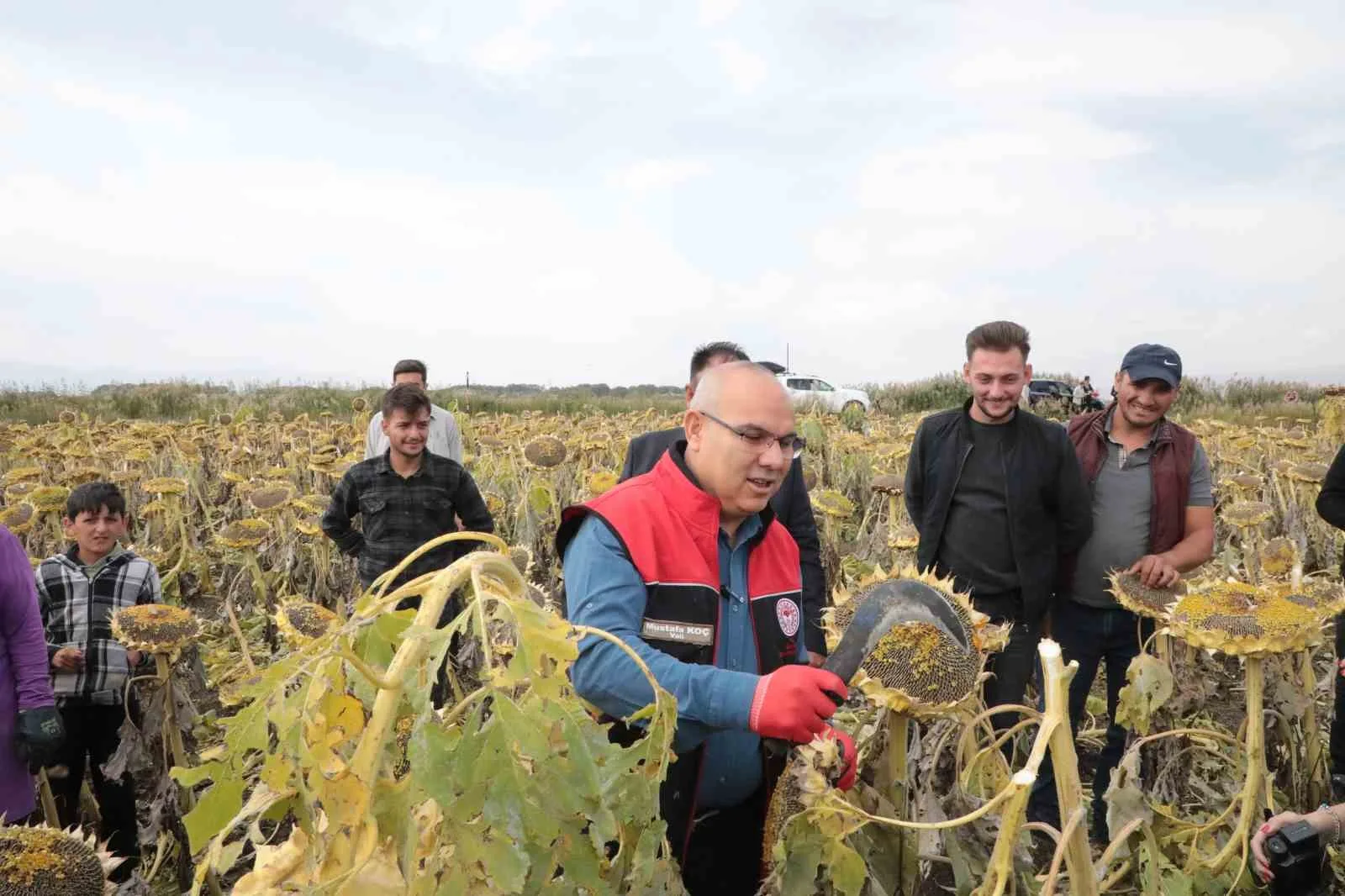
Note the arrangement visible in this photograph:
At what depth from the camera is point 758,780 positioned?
2.05m

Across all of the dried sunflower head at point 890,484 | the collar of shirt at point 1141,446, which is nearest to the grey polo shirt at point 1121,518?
the collar of shirt at point 1141,446

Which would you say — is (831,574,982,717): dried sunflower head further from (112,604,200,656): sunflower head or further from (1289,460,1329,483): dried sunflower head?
(1289,460,1329,483): dried sunflower head

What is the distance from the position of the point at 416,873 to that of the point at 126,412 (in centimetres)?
2422

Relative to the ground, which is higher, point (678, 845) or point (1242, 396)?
point (1242, 396)

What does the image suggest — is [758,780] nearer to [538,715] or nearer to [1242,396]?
[538,715]

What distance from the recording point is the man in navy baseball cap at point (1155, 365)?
3535 millimetres

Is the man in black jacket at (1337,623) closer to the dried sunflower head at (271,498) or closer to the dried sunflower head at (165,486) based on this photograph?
the dried sunflower head at (271,498)

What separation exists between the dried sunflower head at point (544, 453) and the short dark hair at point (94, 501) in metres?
4.04

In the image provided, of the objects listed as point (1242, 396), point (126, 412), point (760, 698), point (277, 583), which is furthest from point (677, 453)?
point (1242, 396)

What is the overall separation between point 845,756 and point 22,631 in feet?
9.86

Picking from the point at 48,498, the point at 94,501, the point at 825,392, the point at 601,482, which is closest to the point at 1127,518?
the point at 601,482

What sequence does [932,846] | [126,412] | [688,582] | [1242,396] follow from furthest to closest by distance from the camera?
1. [1242,396]
2. [126,412]
3. [932,846]
4. [688,582]

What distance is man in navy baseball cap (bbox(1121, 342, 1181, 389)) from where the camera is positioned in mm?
3535

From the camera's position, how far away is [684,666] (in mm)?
1509
